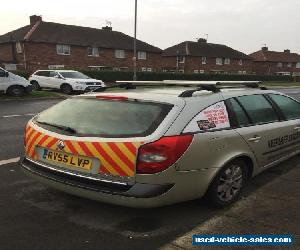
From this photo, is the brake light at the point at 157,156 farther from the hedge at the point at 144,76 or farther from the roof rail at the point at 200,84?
the hedge at the point at 144,76

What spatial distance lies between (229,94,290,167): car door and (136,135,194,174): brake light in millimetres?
1112

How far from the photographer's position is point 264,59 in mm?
76875

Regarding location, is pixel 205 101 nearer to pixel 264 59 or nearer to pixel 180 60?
pixel 180 60

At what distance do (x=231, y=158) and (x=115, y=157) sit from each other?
1.32 m

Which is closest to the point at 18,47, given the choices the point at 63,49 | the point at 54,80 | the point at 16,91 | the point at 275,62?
the point at 63,49

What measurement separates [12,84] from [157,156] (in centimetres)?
1713

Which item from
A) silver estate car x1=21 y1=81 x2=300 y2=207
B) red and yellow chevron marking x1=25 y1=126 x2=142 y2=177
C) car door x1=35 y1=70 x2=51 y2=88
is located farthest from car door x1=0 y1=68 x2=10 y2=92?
red and yellow chevron marking x1=25 y1=126 x2=142 y2=177

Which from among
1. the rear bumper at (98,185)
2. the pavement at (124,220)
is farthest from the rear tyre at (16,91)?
the rear bumper at (98,185)

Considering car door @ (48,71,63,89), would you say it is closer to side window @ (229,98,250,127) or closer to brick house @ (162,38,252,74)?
side window @ (229,98,250,127)

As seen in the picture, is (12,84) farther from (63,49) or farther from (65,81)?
(63,49)

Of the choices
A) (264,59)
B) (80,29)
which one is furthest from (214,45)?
(80,29)

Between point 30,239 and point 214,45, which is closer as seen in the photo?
point 30,239

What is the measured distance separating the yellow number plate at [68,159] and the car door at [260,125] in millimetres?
1734

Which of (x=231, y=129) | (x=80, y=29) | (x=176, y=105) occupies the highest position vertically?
(x=80, y=29)
